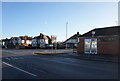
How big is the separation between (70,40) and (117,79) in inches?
2626

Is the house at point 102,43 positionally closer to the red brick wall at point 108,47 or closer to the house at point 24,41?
the red brick wall at point 108,47

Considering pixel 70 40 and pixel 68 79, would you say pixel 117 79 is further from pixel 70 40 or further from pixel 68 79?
pixel 70 40

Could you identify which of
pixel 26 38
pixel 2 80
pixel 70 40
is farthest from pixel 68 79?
pixel 26 38

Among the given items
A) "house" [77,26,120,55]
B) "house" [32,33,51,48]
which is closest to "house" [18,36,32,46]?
"house" [32,33,51,48]

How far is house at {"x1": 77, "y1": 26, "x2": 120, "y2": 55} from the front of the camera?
24.0m

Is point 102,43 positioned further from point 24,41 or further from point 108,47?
point 24,41

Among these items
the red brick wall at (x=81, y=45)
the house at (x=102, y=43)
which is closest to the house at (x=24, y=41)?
the red brick wall at (x=81, y=45)

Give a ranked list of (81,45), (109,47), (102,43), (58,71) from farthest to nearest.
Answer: (81,45) < (102,43) < (109,47) < (58,71)

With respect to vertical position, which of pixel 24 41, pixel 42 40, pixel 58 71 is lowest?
pixel 58 71

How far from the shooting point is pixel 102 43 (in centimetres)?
2577

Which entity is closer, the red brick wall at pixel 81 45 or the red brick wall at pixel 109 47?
the red brick wall at pixel 109 47

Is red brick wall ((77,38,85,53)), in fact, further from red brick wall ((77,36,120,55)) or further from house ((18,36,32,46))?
house ((18,36,32,46))

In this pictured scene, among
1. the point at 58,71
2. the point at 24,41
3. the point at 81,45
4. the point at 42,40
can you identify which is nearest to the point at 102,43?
the point at 81,45

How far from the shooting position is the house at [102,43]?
947 inches
